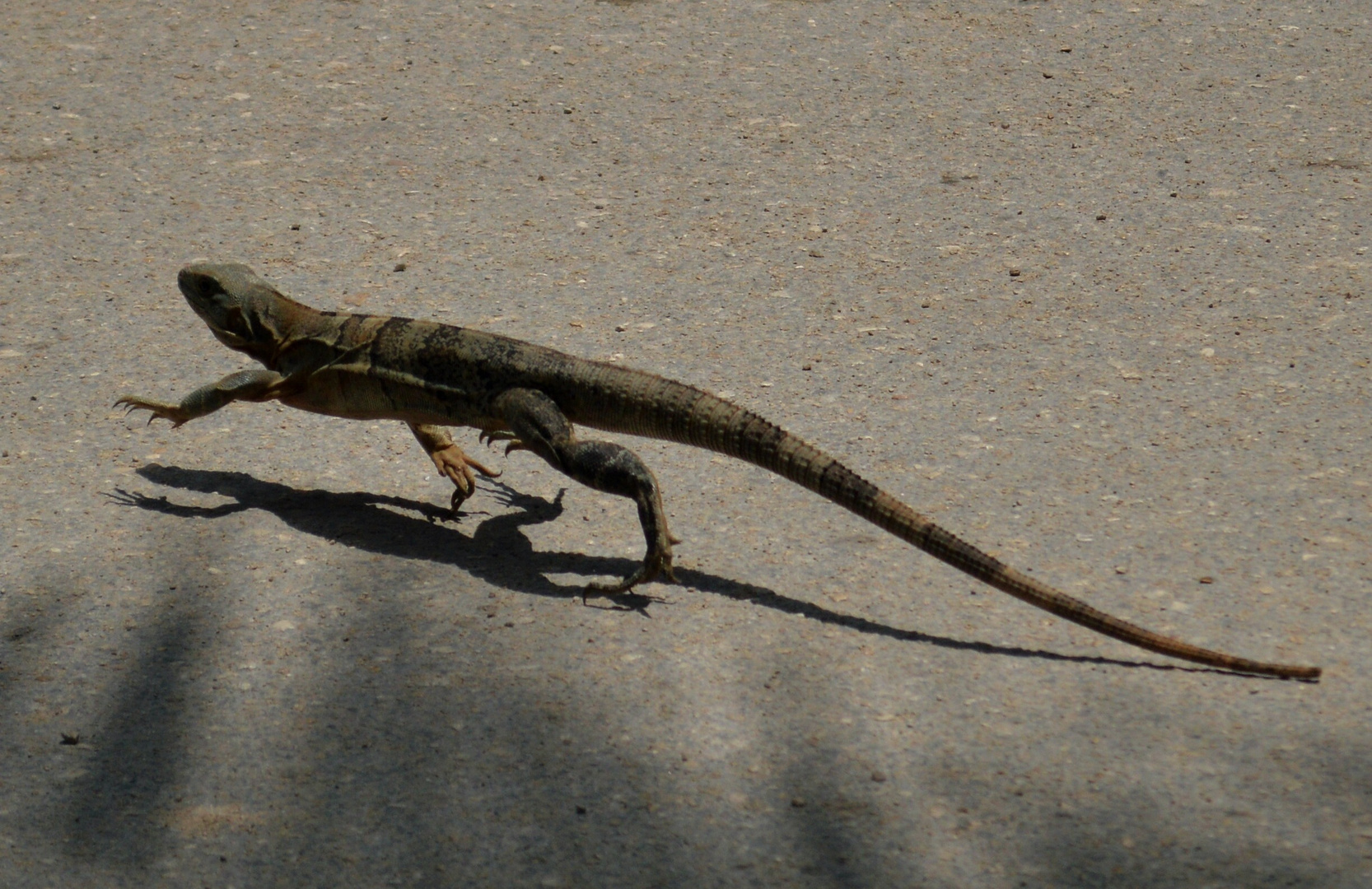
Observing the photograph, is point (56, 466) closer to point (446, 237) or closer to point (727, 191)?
point (446, 237)

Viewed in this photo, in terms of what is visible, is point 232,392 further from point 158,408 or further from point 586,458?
point 586,458

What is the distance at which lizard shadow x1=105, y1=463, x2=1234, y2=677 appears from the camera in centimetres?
463

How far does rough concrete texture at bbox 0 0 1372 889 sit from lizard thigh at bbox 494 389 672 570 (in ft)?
0.99

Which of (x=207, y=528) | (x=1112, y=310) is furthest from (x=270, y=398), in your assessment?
(x=1112, y=310)

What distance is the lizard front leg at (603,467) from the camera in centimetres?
461

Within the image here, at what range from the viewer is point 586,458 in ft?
15.4

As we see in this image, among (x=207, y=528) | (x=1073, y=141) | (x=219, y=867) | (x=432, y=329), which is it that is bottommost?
(x=219, y=867)

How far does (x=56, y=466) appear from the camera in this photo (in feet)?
18.3

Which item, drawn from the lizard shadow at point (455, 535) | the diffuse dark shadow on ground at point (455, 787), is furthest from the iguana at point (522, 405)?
the diffuse dark shadow on ground at point (455, 787)

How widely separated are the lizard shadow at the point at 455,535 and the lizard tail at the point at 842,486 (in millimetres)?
215

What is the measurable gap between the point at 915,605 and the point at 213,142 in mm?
5600

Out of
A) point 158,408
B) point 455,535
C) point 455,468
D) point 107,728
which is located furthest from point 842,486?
point 158,408

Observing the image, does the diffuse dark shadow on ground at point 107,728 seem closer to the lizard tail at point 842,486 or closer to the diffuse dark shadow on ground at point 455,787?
the diffuse dark shadow on ground at point 455,787

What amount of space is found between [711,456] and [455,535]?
1.13 metres
